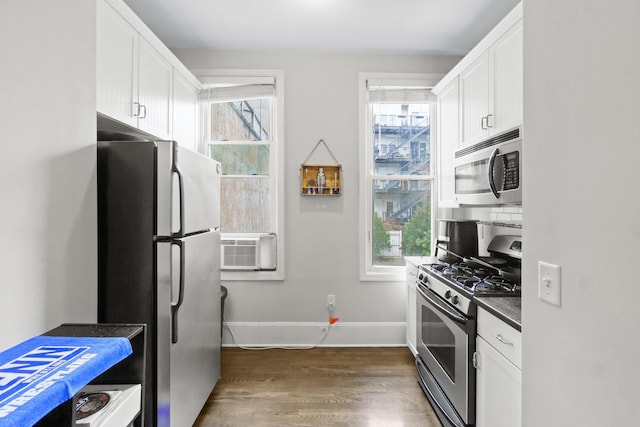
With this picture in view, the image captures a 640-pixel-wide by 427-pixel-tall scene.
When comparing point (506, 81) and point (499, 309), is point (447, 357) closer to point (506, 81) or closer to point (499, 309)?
point (499, 309)

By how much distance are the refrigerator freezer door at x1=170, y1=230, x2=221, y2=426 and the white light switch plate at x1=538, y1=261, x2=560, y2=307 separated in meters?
1.52

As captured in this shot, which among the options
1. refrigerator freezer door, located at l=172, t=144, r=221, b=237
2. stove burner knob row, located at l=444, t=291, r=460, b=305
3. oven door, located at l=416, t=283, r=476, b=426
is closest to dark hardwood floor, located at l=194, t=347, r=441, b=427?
oven door, located at l=416, t=283, r=476, b=426

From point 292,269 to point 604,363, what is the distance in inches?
103

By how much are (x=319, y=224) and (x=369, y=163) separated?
2.49 feet

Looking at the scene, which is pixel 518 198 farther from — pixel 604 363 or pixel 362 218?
pixel 362 218

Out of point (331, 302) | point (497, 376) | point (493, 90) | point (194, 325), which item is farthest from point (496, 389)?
point (331, 302)

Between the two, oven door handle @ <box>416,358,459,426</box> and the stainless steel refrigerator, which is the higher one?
the stainless steel refrigerator

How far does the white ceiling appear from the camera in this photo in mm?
2418

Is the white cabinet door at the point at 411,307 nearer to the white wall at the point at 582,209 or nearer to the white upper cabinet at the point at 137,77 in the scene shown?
the white wall at the point at 582,209

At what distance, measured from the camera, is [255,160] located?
327 cm

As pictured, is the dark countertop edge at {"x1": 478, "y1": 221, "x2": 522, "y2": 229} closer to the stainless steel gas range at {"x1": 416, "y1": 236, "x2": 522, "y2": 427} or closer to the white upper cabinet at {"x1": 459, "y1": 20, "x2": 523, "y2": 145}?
the stainless steel gas range at {"x1": 416, "y1": 236, "x2": 522, "y2": 427}

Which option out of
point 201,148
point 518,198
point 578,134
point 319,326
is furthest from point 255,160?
point 578,134

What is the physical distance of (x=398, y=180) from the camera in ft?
10.8

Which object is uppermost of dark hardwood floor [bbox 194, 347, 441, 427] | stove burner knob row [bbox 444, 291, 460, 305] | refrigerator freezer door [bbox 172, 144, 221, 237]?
refrigerator freezer door [bbox 172, 144, 221, 237]
